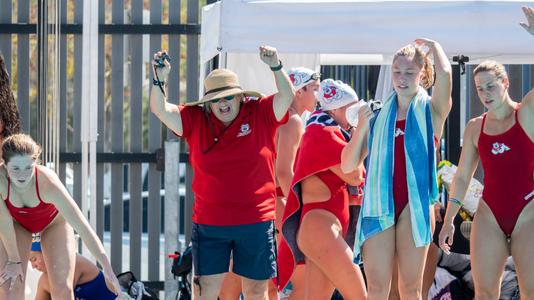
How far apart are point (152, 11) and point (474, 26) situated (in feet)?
10.7

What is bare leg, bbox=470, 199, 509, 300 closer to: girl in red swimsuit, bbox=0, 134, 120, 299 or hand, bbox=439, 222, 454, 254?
hand, bbox=439, 222, 454, 254

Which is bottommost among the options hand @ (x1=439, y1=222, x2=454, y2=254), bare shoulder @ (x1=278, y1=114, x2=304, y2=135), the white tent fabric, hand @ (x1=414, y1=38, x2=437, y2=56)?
hand @ (x1=439, y1=222, x2=454, y2=254)

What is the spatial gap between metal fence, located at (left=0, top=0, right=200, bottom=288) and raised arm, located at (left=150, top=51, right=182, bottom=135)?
2.96m

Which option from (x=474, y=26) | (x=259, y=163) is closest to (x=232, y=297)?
(x=259, y=163)

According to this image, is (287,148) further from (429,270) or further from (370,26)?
(429,270)

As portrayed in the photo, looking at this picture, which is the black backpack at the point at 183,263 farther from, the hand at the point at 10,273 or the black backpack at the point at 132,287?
the hand at the point at 10,273

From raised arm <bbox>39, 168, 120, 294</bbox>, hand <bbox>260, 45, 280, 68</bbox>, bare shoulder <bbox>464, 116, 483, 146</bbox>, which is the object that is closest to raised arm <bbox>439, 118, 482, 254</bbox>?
bare shoulder <bbox>464, 116, 483, 146</bbox>

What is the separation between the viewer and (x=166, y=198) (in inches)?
344

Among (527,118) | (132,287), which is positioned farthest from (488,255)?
(132,287)

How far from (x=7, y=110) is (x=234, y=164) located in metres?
1.60

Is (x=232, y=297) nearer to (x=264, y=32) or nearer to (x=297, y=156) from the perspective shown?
(x=297, y=156)

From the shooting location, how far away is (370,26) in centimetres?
682

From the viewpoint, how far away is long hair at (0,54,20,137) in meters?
6.80

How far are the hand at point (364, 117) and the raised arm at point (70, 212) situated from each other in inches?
58.2
